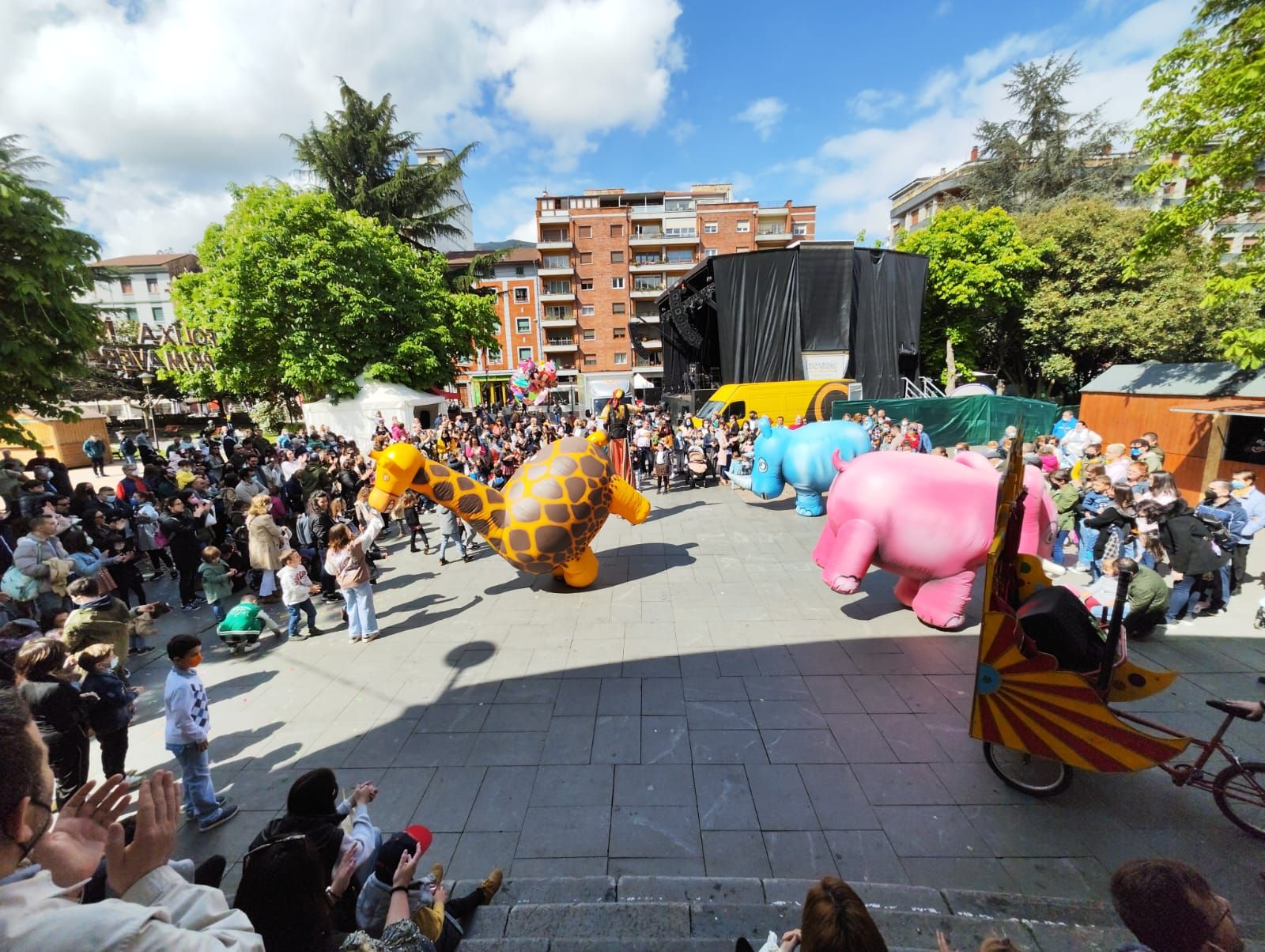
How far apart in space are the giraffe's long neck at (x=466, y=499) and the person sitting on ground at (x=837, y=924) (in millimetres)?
5262

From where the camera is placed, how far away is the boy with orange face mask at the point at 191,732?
3.47 metres

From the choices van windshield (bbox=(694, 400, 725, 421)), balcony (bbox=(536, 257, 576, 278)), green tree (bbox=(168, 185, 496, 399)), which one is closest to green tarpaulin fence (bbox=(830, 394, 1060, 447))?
van windshield (bbox=(694, 400, 725, 421))

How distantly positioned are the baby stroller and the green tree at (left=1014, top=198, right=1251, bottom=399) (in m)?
14.9

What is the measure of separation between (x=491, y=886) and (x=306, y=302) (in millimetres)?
18534

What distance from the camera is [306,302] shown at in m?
16.9

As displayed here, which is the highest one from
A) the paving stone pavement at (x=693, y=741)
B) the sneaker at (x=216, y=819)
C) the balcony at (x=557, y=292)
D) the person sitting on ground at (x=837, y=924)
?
the balcony at (x=557, y=292)

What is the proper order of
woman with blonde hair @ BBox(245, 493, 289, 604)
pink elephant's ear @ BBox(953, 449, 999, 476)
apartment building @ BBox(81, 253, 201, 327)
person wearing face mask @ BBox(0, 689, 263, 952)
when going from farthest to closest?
apartment building @ BBox(81, 253, 201, 327), woman with blonde hair @ BBox(245, 493, 289, 604), pink elephant's ear @ BBox(953, 449, 999, 476), person wearing face mask @ BBox(0, 689, 263, 952)

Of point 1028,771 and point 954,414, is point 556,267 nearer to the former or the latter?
point 954,414

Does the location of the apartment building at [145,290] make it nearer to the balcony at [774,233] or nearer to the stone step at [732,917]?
the balcony at [774,233]

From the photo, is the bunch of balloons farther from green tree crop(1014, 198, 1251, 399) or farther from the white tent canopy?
green tree crop(1014, 198, 1251, 399)

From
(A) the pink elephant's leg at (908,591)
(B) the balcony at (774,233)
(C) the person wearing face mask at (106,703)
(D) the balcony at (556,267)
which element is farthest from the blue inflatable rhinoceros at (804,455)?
(B) the balcony at (774,233)

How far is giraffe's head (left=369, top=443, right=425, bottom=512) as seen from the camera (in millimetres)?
6023

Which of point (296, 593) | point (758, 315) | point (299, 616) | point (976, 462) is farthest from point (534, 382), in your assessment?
point (976, 462)

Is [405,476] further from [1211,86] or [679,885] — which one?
[1211,86]
